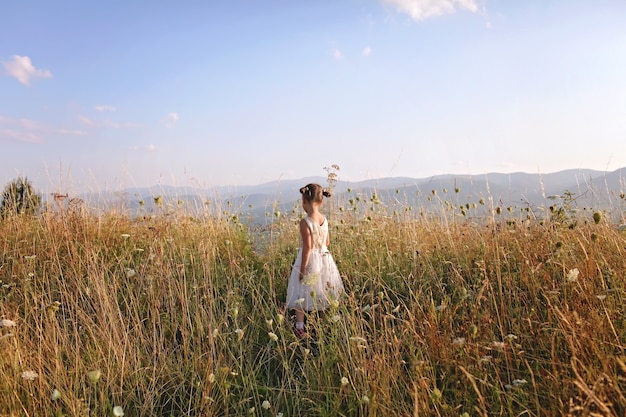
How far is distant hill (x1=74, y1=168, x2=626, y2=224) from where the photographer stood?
4.77 metres

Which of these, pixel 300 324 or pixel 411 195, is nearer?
pixel 300 324

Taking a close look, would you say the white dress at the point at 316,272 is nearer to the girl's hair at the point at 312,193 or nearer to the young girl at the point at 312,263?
the young girl at the point at 312,263

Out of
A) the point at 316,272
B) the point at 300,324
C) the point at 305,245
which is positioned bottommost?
the point at 300,324

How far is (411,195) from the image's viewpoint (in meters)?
6.42

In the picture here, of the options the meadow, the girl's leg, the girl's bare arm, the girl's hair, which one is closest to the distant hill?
the meadow

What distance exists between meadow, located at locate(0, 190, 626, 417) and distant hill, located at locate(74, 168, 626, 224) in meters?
0.15

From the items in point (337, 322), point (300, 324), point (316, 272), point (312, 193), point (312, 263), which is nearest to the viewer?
point (337, 322)

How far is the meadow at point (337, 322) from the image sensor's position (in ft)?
8.07

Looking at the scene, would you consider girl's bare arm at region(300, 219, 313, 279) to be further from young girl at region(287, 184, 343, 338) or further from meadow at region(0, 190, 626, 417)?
meadow at region(0, 190, 626, 417)

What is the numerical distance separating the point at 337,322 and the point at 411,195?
349cm

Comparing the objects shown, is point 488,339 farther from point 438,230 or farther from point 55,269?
point 55,269

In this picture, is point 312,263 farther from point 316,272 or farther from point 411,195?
point 411,195

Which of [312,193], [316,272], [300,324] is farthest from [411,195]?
[300,324]

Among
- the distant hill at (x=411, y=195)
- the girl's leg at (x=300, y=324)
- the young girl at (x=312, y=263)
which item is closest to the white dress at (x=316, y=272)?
the young girl at (x=312, y=263)
